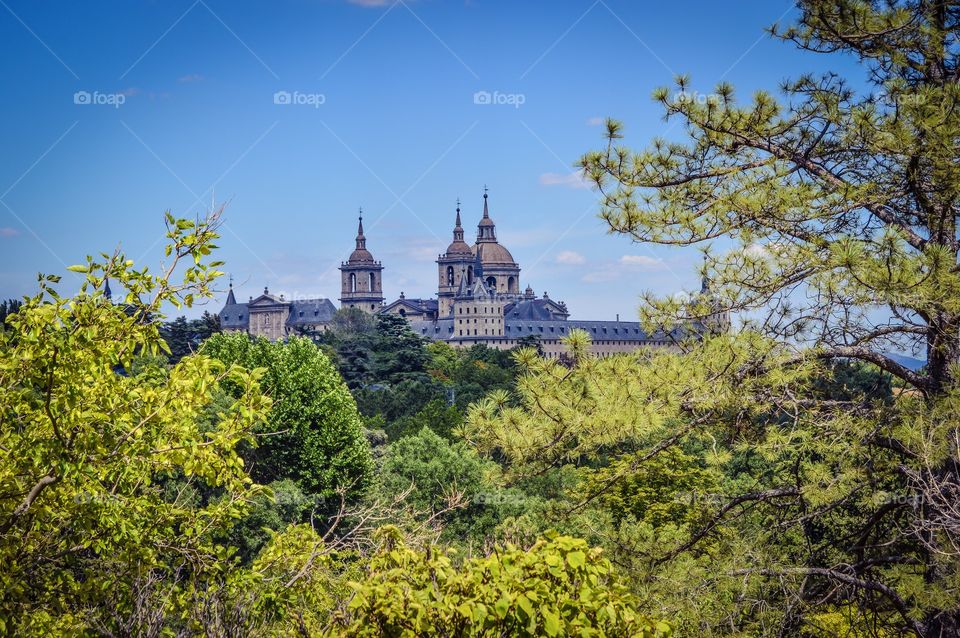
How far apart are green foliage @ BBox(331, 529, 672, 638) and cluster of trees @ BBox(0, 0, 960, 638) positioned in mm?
16

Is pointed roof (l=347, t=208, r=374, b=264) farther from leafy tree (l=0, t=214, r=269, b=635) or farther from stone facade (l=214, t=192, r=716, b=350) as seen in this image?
leafy tree (l=0, t=214, r=269, b=635)

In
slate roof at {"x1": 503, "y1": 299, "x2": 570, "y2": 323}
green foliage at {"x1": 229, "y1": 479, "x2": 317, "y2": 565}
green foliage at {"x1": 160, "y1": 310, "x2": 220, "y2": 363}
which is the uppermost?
slate roof at {"x1": 503, "y1": 299, "x2": 570, "y2": 323}

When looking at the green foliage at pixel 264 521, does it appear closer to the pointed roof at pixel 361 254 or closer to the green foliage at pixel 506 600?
the green foliage at pixel 506 600

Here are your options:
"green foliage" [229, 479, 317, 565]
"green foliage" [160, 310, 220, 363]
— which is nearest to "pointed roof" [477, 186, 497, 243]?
"green foliage" [160, 310, 220, 363]

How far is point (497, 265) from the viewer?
6417 inches

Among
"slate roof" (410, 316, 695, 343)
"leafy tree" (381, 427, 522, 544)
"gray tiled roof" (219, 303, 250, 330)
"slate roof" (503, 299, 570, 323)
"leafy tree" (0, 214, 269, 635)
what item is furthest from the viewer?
"gray tiled roof" (219, 303, 250, 330)

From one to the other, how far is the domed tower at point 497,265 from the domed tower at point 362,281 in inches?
684

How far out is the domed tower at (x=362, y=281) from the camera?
166 metres

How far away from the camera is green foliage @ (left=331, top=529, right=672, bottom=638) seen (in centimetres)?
470

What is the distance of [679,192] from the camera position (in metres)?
10.6

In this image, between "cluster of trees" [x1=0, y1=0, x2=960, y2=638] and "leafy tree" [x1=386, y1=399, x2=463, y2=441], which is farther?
"leafy tree" [x1=386, y1=399, x2=463, y2=441]

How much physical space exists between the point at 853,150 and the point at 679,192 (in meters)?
1.80

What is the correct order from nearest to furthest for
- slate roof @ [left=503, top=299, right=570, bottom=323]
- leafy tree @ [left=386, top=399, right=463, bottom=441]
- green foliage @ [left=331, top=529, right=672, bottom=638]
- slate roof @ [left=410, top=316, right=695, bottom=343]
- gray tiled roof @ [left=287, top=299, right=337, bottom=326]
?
green foliage @ [left=331, top=529, right=672, bottom=638]
leafy tree @ [left=386, top=399, right=463, bottom=441]
slate roof @ [left=410, top=316, right=695, bottom=343]
slate roof @ [left=503, top=299, right=570, bottom=323]
gray tiled roof @ [left=287, top=299, right=337, bottom=326]

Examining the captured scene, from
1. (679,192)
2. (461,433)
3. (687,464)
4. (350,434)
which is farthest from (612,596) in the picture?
(350,434)
